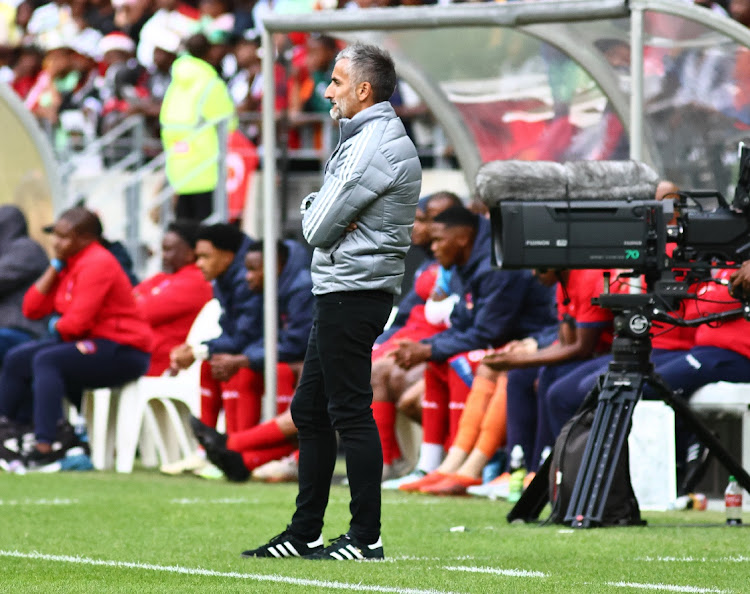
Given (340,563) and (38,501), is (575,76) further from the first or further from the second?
(340,563)

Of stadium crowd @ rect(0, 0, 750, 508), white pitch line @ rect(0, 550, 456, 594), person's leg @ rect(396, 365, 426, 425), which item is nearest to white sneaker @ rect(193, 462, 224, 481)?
stadium crowd @ rect(0, 0, 750, 508)

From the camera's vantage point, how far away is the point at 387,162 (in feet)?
19.6

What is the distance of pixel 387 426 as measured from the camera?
10.5 meters

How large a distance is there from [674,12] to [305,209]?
11.4 ft

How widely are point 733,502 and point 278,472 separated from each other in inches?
150

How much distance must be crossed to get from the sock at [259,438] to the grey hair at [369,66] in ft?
15.9

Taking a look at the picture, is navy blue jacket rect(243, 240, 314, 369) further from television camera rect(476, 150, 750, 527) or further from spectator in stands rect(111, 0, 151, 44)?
spectator in stands rect(111, 0, 151, 44)

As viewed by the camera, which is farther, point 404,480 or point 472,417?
point 404,480

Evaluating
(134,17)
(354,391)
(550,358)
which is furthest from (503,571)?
(134,17)

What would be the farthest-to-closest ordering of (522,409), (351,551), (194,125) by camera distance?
(194,125), (522,409), (351,551)

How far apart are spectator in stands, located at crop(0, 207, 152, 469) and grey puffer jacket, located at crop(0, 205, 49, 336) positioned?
0.95m

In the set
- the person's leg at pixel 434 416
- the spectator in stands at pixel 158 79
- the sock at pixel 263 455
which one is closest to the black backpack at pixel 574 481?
the person's leg at pixel 434 416

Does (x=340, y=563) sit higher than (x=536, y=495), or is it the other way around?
(x=340, y=563)

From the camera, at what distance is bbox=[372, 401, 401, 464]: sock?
10.5 meters
